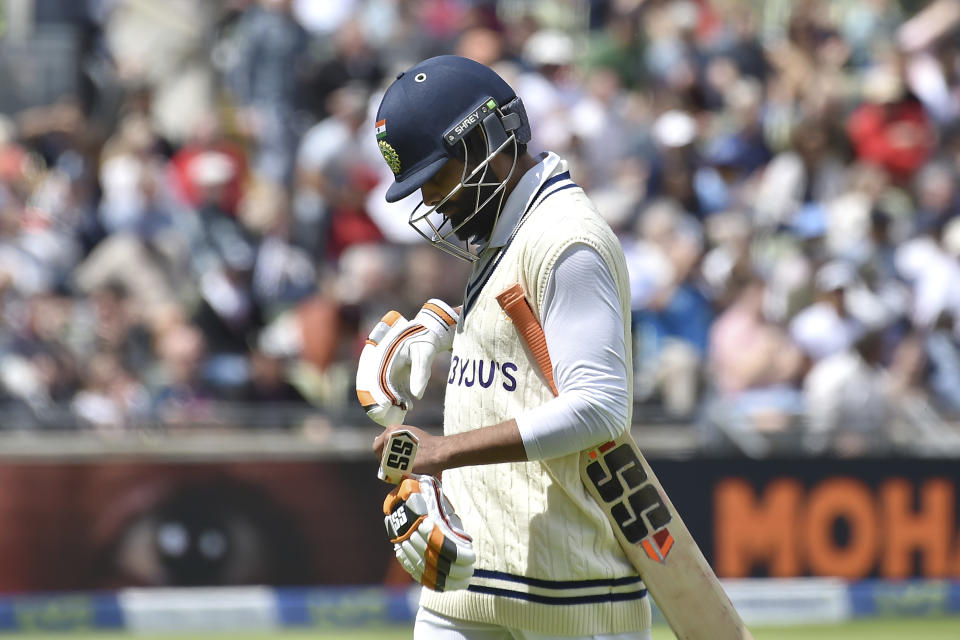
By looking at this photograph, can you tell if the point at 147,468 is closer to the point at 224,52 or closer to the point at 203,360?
the point at 203,360

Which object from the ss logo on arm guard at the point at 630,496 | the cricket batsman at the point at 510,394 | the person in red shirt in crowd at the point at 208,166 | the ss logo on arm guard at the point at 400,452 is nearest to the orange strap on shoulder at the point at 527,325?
the cricket batsman at the point at 510,394

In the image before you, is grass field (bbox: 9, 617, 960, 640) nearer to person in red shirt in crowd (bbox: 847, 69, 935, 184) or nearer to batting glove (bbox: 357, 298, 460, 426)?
person in red shirt in crowd (bbox: 847, 69, 935, 184)

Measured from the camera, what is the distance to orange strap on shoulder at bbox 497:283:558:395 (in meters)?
3.01

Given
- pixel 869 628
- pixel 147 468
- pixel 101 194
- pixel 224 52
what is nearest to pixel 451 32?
pixel 224 52

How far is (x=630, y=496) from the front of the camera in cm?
309

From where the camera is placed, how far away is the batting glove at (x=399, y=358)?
330 centimetres

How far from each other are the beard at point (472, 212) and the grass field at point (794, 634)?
4665mm

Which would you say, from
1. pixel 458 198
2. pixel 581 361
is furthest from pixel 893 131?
pixel 581 361

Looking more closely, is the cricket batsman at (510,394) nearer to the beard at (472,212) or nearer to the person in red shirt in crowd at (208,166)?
the beard at (472,212)

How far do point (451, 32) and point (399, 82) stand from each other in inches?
318

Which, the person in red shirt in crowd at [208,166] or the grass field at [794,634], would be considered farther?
the person in red shirt in crowd at [208,166]

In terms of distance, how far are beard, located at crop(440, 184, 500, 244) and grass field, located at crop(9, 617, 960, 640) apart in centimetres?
466

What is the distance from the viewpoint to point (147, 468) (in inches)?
309

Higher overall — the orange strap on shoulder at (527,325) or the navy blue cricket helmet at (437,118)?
the navy blue cricket helmet at (437,118)
